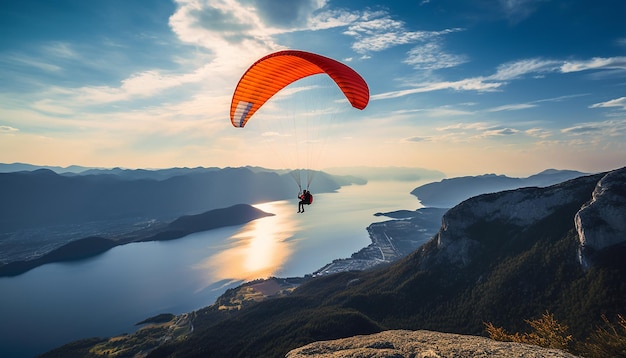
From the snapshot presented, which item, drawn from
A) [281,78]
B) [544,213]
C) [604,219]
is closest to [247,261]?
[544,213]

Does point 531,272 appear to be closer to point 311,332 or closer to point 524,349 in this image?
point 311,332

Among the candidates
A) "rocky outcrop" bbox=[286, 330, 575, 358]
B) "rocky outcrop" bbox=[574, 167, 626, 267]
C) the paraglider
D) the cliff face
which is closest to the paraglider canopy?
the paraglider

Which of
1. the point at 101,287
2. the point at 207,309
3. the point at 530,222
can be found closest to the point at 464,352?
the point at 530,222

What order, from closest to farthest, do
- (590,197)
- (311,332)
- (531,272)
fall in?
(311,332) < (531,272) < (590,197)

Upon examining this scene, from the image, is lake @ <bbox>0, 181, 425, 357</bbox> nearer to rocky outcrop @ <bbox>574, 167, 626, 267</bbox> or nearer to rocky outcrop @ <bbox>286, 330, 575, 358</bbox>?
rocky outcrop @ <bbox>286, 330, 575, 358</bbox>

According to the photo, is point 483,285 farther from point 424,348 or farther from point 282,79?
point 282,79

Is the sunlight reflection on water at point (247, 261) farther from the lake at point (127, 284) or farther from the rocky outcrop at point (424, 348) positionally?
the rocky outcrop at point (424, 348)
